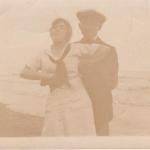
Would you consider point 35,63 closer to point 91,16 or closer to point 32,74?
point 32,74

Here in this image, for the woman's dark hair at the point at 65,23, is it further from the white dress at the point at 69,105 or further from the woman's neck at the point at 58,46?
the white dress at the point at 69,105

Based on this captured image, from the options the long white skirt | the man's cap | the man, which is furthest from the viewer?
the man's cap

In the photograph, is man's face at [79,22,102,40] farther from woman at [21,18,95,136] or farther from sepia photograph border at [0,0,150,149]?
sepia photograph border at [0,0,150,149]

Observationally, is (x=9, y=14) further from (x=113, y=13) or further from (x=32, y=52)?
(x=113, y=13)

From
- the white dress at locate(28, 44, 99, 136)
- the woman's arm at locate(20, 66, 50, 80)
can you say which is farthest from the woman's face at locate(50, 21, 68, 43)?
the woman's arm at locate(20, 66, 50, 80)

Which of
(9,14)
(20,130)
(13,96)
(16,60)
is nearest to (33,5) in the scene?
(9,14)

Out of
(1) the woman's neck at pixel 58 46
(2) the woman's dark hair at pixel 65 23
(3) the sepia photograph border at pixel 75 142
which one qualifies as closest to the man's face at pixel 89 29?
(2) the woman's dark hair at pixel 65 23

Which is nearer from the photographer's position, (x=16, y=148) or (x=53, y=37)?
(x=16, y=148)
